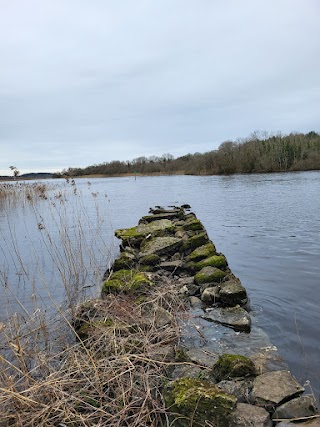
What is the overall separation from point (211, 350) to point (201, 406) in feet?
4.84

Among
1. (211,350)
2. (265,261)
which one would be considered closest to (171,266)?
(265,261)

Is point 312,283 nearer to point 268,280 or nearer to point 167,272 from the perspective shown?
point 268,280

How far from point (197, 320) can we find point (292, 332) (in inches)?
51.6

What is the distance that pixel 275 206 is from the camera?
18.8 m

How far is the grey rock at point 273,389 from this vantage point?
3.12 metres

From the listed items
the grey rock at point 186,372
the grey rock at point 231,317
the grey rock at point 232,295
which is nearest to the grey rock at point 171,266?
the grey rock at point 232,295

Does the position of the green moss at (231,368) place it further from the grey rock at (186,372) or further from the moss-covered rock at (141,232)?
the moss-covered rock at (141,232)

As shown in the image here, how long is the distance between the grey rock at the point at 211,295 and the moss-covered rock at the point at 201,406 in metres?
2.71

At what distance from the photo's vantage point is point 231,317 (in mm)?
5117

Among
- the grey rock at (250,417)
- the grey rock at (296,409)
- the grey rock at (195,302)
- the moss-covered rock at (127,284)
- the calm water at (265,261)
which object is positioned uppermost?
the moss-covered rock at (127,284)

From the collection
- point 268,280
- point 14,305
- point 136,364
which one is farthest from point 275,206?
point 136,364

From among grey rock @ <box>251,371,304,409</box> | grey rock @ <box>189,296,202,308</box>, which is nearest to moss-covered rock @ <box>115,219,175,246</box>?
grey rock @ <box>189,296,202,308</box>

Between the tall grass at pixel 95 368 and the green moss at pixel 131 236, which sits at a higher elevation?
the green moss at pixel 131 236

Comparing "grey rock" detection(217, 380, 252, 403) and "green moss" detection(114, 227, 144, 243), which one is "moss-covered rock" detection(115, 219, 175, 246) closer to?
"green moss" detection(114, 227, 144, 243)
